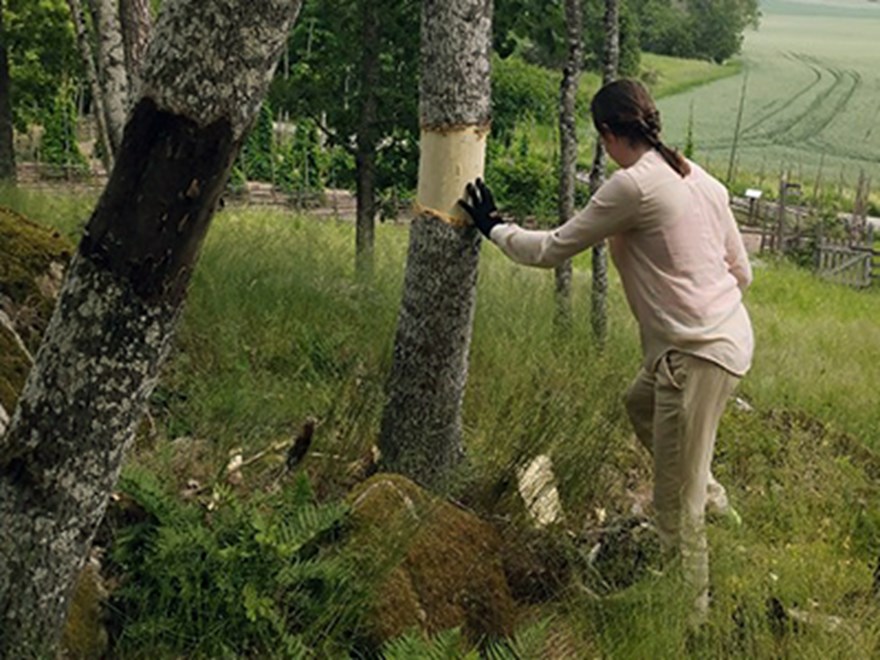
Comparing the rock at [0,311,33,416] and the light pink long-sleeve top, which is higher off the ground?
the light pink long-sleeve top

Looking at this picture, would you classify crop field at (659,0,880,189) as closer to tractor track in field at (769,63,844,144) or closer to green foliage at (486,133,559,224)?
tractor track in field at (769,63,844,144)

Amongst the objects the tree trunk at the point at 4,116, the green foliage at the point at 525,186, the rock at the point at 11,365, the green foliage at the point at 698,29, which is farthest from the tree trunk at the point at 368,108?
the green foliage at the point at 698,29

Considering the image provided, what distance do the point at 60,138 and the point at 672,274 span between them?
4511 cm

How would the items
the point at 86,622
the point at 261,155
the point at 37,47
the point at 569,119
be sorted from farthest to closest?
the point at 261,155, the point at 37,47, the point at 569,119, the point at 86,622

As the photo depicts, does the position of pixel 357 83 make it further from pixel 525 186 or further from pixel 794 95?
pixel 794 95

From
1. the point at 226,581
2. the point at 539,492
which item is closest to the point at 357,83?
the point at 539,492

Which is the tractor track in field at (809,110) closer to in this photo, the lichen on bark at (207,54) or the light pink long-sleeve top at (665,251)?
the light pink long-sleeve top at (665,251)

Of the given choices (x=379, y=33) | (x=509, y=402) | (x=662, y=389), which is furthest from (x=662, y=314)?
(x=379, y=33)

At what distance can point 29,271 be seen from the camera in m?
6.45

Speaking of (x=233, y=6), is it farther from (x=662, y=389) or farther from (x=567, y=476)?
(x=567, y=476)

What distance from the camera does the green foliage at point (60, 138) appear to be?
45312 mm

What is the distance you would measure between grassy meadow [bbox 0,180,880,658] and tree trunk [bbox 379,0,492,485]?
0.18 m

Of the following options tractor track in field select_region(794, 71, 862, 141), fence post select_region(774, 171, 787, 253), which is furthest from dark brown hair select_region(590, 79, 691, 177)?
tractor track in field select_region(794, 71, 862, 141)

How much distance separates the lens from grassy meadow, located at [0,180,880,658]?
459 cm
